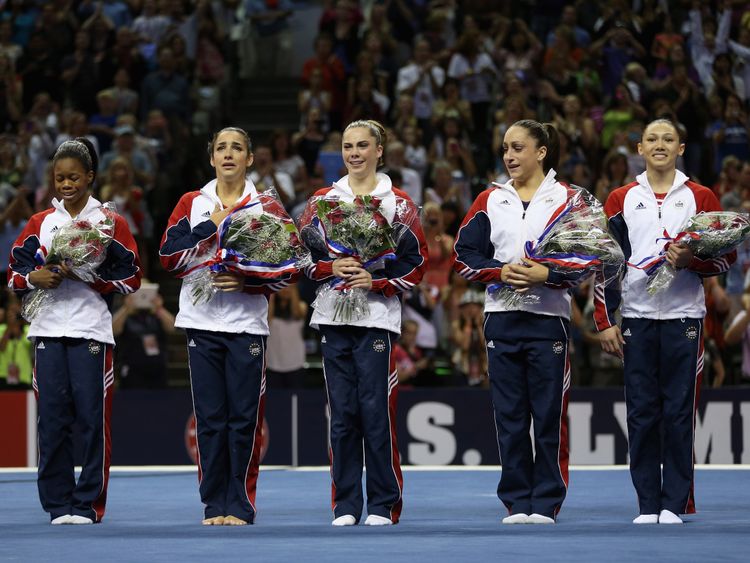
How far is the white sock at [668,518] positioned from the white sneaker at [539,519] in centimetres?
57

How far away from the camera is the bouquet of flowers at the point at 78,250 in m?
8.00

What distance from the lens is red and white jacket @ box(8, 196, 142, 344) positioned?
812 centimetres

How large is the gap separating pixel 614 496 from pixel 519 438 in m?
1.64

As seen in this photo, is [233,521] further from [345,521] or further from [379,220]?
[379,220]

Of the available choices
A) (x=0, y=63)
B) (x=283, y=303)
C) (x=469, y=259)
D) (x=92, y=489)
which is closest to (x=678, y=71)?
(x=283, y=303)

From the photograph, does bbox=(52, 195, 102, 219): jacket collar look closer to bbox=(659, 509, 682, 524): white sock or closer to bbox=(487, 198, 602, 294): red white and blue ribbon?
bbox=(487, 198, 602, 294): red white and blue ribbon

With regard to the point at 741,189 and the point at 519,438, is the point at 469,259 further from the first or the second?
the point at 741,189

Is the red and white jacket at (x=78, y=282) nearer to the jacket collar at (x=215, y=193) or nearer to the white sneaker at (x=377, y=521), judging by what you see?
the jacket collar at (x=215, y=193)

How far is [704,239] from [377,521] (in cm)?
226

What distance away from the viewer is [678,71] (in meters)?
16.8

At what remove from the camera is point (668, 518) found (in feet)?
25.4

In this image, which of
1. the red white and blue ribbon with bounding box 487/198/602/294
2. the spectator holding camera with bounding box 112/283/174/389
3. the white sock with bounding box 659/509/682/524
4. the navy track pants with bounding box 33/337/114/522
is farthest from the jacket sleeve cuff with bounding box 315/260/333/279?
the spectator holding camera with bounding box 112/283/174/389

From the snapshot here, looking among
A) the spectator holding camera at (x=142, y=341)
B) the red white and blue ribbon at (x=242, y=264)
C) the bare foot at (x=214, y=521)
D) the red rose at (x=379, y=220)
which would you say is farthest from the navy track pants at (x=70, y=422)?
the spectator holding camera at (x=142, y=341)

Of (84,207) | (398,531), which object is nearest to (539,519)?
(398,531)
